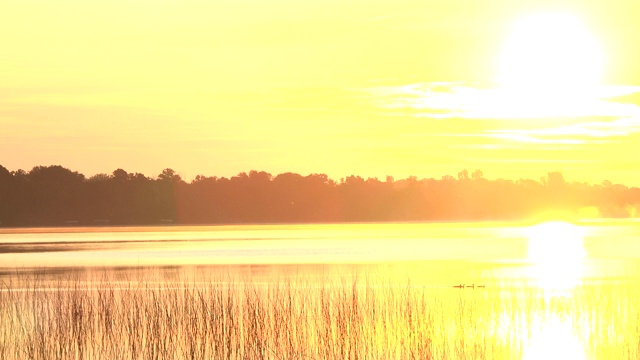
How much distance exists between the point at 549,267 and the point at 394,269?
8.35m

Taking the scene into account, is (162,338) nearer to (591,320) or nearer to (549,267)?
(591,320)

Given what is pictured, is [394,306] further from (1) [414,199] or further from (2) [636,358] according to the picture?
(1) [414,199]

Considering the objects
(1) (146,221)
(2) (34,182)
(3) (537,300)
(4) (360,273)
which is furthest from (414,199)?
(3) (537,300)

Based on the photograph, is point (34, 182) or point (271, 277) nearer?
point (271, 277)

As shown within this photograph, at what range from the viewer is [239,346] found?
15.1 m

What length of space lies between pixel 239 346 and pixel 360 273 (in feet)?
54.2

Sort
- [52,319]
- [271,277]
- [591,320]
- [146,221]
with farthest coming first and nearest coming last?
1. [146,221]
2. [271,277]
3. [591,320]
4. [52,319]

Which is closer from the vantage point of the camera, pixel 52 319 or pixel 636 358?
pixel 636 358

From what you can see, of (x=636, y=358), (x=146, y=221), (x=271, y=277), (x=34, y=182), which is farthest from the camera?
(x=146, y=221)

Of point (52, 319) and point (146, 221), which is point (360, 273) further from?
point (146, 221)

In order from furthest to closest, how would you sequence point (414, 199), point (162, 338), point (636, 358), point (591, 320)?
point (414, 199), point (591, 320), point (162, 338), point (636, 358)

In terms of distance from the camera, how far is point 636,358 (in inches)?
562

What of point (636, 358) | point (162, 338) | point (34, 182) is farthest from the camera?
point (34, 182)

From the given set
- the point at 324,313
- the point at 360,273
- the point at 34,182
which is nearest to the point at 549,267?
the point at 360,273
